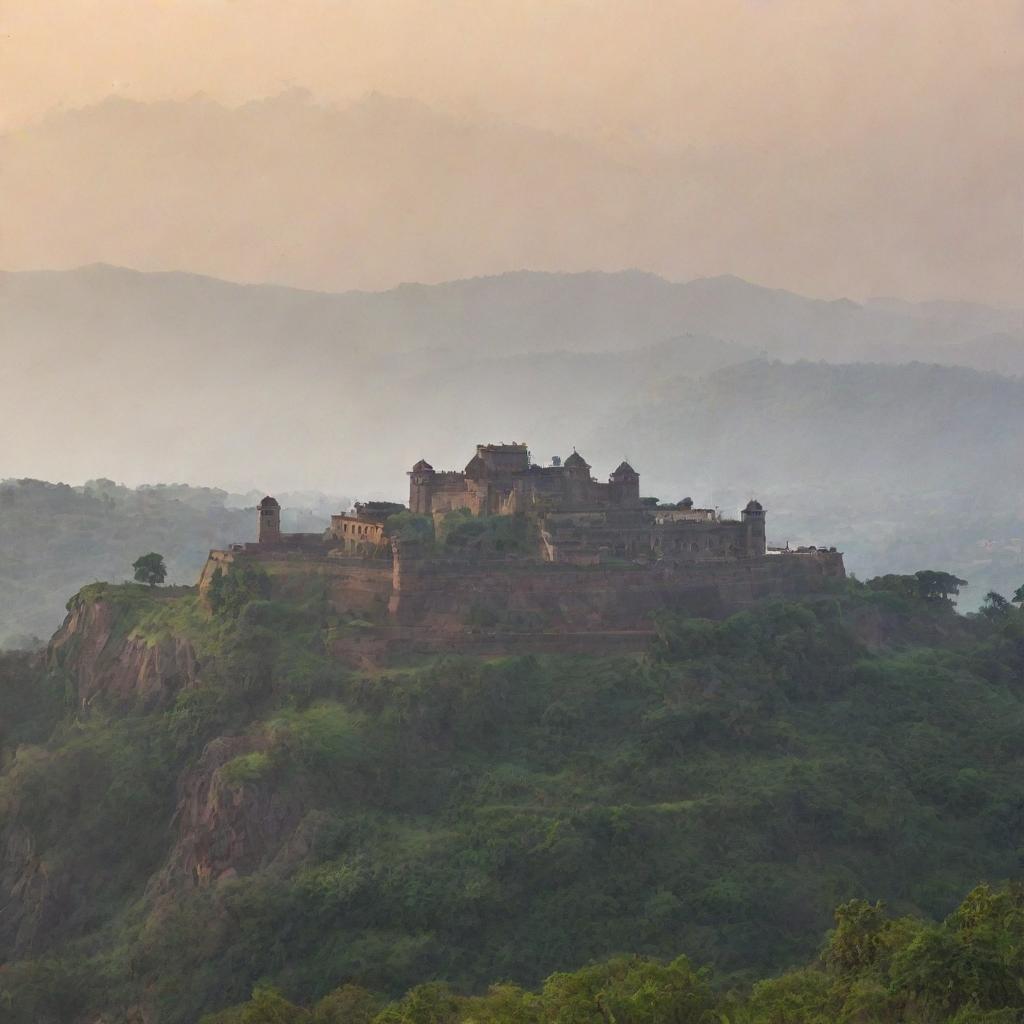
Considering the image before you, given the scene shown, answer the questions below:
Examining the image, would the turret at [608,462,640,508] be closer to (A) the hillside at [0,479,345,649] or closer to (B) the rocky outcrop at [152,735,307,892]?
(B) the rocky outcrop at [152,735,307,892]

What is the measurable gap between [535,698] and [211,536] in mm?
96633

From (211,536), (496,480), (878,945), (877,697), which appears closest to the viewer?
(878,945)

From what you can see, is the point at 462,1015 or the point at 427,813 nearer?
the point at 462,1015

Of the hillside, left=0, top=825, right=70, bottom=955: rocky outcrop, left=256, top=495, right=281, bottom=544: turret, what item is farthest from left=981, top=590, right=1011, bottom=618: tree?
the hillside

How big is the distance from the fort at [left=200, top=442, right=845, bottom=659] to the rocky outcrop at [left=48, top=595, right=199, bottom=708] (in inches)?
138

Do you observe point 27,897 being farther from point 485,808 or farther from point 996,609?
point 996,609

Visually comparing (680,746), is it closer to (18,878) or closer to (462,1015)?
(462,1015)

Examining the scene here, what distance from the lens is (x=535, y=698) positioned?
5444 cm

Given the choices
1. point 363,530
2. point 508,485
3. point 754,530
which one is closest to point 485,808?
point 363,530

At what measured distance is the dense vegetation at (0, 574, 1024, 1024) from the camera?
44.1 m

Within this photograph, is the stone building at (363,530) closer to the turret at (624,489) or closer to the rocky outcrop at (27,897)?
the turret at (624,489)

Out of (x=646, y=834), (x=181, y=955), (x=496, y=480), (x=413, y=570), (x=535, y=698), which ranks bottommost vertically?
(x=181, y=955)

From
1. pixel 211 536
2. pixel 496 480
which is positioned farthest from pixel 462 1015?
pixel 211 536

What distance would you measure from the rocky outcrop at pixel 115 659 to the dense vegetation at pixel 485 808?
0.63 meters
